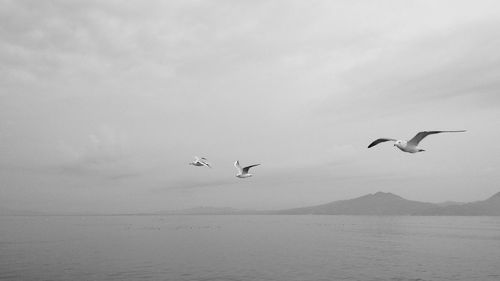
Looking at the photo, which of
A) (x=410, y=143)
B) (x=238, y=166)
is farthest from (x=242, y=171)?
(x=410, y=143)

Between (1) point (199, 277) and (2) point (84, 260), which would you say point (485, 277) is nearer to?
(1) point (199, 277)

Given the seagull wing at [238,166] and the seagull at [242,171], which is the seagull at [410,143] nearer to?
the seagull at [242,171]

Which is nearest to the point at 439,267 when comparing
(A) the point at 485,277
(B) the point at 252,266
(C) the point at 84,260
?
(A) the point at 485,277

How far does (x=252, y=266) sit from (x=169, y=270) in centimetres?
1318

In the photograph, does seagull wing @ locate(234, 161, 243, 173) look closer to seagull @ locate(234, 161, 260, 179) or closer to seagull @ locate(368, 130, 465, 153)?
seagull @ locate(234, 161, 260, 179)

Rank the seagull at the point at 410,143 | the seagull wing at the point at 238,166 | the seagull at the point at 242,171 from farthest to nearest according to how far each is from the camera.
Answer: the seagull wing at the point at 238,166 < the seagull at the point at 242,171 < the seagull at the point at 410,143

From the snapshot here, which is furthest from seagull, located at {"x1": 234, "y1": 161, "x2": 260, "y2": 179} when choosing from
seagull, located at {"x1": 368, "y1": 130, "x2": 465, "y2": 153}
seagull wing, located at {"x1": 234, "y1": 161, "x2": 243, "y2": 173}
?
seagull, located at {"x1": 368, "y1": 130, "x2": 465, "y2": 153}

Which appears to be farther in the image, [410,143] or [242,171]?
[242,171]

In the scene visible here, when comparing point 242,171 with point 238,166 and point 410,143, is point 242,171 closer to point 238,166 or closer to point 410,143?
point 238,166

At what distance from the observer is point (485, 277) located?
66438mm

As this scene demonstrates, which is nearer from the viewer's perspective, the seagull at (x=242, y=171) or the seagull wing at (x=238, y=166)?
the seagull at (x=242, y=171)

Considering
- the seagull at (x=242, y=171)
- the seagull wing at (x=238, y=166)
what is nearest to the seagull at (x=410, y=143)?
the seagull at (x=242, y=171)

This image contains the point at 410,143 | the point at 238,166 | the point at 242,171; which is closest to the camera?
the point at 410,143

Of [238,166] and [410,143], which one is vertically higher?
[238,166]
